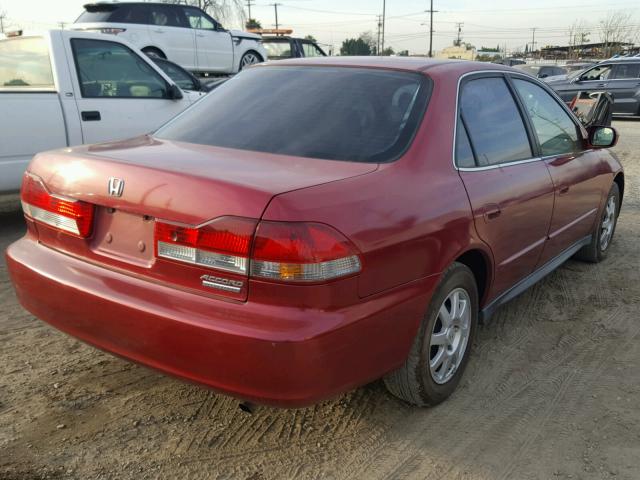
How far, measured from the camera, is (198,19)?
→ 1425cm

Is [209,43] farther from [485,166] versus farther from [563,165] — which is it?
[485,166]

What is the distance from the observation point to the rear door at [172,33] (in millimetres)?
13219

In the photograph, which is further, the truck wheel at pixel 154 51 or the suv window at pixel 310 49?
the suv window at pixel 310 49

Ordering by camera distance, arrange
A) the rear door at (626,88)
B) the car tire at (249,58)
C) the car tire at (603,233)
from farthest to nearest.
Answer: the rear door at (626,88), the car tire at (249,58), the car tire at (603,233)

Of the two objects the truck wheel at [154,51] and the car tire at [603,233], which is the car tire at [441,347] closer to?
the car tire at [603,233]

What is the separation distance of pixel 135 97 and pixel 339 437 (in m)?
4.64

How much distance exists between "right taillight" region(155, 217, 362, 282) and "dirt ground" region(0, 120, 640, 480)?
885mm

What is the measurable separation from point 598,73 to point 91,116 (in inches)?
657

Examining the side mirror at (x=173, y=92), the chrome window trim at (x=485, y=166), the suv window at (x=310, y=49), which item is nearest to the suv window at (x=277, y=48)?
the suv window at (x=310, y=49)

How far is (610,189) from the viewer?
4.97 metres

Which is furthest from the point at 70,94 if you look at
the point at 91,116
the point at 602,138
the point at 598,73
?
the point at 598,73

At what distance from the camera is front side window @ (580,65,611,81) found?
1762 cm

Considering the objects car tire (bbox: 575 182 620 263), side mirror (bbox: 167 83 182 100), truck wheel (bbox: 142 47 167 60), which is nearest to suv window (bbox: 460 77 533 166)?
car tire (bbox: 575 182 620 263)

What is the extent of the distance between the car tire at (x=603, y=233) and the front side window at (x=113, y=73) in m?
4.41
